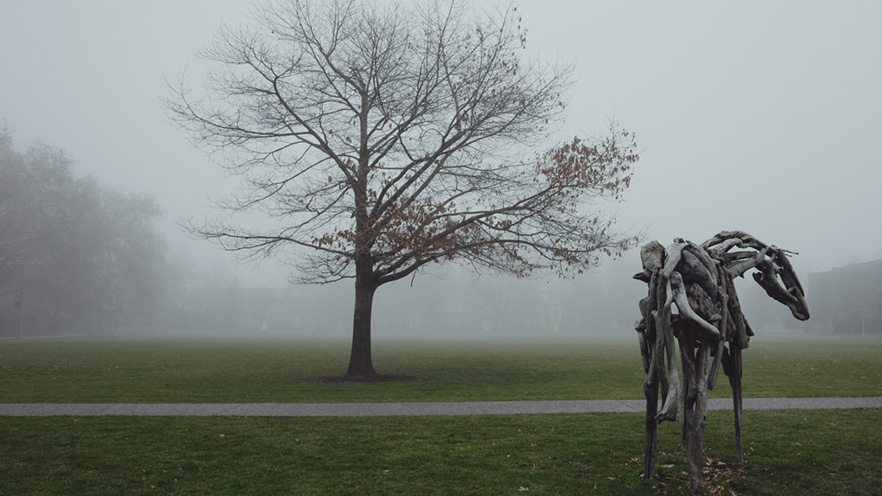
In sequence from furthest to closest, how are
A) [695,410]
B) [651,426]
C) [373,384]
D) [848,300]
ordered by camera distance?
[848,300]
[373,384]
[651,426]
[695,410]

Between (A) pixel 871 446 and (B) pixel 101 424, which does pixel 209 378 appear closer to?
(B) pixel 101 424

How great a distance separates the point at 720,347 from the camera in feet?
22.5

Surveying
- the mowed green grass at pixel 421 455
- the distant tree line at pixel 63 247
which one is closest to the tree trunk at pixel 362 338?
the mowed green grass at pixel 421 455

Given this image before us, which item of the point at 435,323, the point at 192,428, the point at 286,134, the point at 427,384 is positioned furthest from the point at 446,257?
the point at 435,323

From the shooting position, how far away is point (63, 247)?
52188 millimetres

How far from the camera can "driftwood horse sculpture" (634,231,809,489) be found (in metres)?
6.80

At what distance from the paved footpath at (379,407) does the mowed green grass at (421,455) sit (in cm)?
73

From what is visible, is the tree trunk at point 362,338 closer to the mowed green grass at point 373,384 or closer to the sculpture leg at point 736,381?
the mowed green grass at point 373,384

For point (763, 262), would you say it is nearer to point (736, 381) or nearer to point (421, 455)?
point (736, 381)

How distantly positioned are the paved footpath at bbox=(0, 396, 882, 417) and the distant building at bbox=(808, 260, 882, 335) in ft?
237

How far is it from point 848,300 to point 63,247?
88172 mm

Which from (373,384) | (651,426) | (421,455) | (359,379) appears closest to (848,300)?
(359,379)

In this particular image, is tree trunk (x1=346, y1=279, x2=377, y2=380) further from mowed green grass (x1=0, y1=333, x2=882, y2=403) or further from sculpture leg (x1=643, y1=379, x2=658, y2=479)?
sculpture leg (x1=643, y1=379, x2=658, y2=479)

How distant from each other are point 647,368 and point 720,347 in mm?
914
